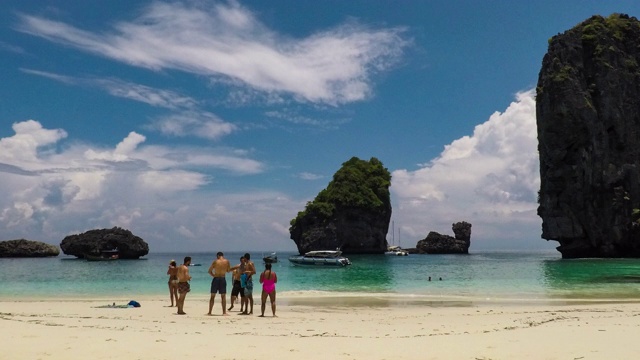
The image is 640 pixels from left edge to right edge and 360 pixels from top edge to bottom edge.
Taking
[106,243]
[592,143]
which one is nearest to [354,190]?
[592,143]

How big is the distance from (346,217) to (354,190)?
7.52 m

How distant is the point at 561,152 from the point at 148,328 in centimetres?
8592

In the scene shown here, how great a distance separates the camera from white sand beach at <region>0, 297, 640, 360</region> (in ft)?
28.5

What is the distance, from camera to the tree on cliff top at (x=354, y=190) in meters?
122

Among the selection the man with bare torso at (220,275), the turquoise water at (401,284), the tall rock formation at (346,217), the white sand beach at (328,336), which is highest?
the tall rock formation at (346,217)

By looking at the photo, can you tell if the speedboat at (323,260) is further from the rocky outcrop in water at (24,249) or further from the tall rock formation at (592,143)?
the rocky outcrop in water at (24,249)

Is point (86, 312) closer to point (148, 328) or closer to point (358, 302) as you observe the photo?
point (148, 328)

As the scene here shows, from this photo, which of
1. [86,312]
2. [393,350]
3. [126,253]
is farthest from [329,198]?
[393,350]

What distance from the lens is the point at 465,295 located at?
2623 centimetres

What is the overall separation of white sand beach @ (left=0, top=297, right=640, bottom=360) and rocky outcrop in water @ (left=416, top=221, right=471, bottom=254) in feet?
438

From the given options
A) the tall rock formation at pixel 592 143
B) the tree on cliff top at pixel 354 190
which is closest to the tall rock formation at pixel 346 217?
the tree on cliff top at pixel 354 190

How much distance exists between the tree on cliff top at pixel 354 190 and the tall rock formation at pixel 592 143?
154ft

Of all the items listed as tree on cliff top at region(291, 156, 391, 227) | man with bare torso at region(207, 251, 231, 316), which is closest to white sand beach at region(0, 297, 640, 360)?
man with bare torso at region(207, 251, 231, 316)

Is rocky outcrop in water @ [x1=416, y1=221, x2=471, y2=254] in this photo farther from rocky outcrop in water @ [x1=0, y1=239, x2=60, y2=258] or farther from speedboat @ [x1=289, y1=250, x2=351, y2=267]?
rocky outcrop in water @ [x1=0, y1=239, x2=60, y2=258]
